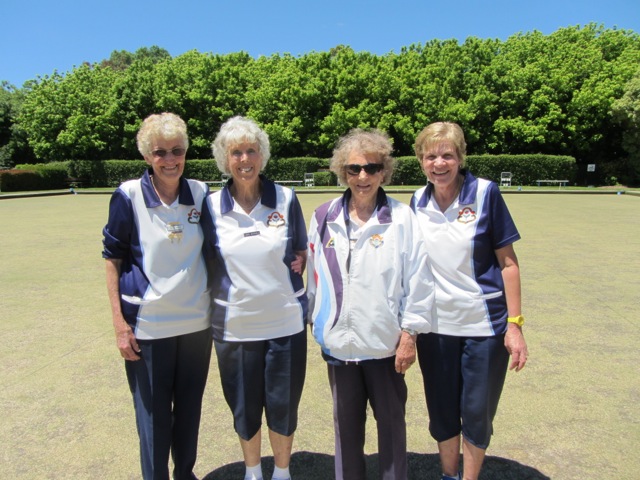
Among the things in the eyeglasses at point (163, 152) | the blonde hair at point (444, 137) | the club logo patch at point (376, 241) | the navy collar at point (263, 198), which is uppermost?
the blonde hair at point (444, 137)

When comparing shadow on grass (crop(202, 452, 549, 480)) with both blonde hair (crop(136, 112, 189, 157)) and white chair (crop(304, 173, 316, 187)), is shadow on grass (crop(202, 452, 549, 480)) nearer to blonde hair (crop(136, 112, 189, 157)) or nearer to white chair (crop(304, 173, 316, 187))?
blonde hair (crop(136, 112, 189, 157))

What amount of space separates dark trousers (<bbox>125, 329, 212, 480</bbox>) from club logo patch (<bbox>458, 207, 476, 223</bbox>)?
149cm

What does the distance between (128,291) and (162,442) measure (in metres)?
0.84

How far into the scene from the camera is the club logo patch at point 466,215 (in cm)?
240

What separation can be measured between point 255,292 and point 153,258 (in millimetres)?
548

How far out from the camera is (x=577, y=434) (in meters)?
3.21

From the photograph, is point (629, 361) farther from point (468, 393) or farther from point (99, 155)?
point (99, 155)

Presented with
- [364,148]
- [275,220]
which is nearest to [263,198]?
[275,220]

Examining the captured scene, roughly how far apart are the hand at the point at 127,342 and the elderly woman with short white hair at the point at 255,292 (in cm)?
41

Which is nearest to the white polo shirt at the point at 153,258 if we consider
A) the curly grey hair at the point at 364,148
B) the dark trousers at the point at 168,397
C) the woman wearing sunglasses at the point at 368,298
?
the dark trousers at the point at 168,397

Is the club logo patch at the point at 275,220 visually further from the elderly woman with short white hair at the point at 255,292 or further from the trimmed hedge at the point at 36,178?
the trimmed hedge at the point at 36,178

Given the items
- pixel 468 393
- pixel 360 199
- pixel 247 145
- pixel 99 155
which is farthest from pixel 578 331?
pixel 99 155

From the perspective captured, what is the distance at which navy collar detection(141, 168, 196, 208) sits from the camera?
250 centimetres

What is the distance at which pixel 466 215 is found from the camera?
94.9 inches
